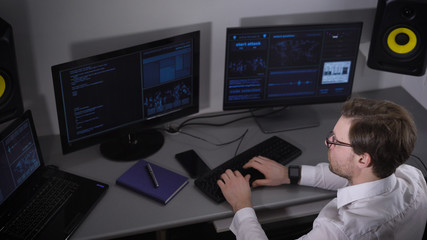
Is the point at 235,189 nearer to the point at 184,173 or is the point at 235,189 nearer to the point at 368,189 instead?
the point at 184,173

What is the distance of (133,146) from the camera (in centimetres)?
226

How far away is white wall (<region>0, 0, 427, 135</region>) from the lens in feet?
6.84

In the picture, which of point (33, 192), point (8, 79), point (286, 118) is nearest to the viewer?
point (8, 79)

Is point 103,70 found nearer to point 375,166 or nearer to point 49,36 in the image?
point 49,36

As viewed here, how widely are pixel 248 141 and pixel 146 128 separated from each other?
1.61 feet

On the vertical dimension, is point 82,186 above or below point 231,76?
below

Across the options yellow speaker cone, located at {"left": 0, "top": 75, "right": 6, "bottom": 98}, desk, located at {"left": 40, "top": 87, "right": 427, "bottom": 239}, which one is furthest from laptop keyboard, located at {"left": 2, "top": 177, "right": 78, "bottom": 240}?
yellow speaker cone, located at {"left": 0, "top": 75, "right": 6, "bottom": 98}

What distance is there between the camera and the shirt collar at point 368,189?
1.71 metres

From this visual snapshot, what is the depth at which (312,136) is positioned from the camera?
2381 mm

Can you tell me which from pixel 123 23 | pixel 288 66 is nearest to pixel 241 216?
pixel 288 66

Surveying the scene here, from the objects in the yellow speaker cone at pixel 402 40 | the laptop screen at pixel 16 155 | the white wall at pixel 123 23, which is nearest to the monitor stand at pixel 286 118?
the white wall at pixel 123 23

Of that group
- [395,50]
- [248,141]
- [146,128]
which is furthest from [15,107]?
[395,50]

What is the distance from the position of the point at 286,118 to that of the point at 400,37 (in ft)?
2.19

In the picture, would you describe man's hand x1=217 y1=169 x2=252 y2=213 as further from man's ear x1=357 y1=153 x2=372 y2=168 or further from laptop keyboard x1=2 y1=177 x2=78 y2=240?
laptop keyboard x1=2 y1=177 x2=78 y2=240
